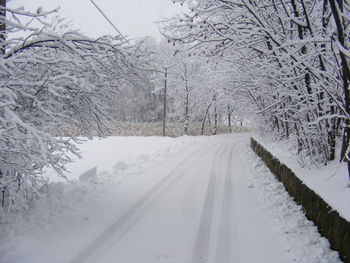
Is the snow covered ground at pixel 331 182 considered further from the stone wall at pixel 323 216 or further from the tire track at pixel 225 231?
the tire track at pixel 225 231

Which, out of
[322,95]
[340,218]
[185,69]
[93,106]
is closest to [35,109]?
[93,106]

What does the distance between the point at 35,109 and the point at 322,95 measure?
671 centimetres

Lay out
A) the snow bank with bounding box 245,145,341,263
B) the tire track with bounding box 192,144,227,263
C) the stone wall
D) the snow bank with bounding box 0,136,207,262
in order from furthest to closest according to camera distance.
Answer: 1. the snow bank with bounding box 0,136,207,262
2. the tire track with bounding box 192,144,227,263
3. the snow bank with bounding box 245,145,341,263
4. the stone wall

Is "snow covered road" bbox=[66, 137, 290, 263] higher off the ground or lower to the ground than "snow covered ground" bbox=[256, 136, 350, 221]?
lower

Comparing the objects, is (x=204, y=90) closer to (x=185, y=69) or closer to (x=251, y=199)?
(x=185, y=69)

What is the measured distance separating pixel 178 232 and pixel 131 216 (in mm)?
1333

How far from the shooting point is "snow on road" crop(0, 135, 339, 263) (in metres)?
4.54

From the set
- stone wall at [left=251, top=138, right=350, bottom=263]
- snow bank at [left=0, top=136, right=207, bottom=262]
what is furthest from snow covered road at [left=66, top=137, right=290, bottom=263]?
snow bank at [left=0, top=136, right=207, bottom=262]

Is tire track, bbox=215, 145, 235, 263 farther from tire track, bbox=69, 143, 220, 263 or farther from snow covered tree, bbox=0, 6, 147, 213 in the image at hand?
snow covered tree, bbox=0, 6, 147, 213

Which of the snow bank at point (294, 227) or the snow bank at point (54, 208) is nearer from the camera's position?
the snow bank at point (294, 227)

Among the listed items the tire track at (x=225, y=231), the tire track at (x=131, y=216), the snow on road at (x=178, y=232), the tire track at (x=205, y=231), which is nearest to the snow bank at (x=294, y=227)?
the snow on road at (x=178, y=232)

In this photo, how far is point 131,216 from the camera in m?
6.38

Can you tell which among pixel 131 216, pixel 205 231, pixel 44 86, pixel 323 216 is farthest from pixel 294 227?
pixel 44 86

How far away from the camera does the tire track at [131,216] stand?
467cm
